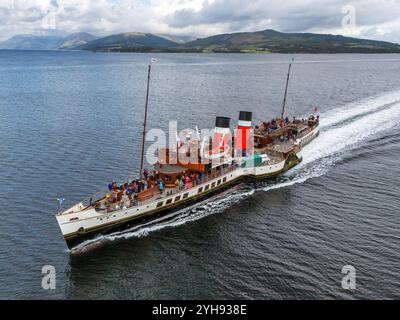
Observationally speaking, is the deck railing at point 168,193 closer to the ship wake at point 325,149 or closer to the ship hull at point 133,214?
the ship hull at point 133,214

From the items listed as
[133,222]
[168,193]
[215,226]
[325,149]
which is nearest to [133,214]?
[133,222]

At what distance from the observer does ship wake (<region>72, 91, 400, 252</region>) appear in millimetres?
44094

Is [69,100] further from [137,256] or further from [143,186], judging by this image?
[137,256]

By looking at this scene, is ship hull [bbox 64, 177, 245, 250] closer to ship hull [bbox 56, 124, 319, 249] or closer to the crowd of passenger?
ship hull [bbox 56, 124, 319, 249]

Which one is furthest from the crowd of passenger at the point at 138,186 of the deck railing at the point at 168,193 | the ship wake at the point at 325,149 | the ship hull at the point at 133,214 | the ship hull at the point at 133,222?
the ship wake at the point at 325,149

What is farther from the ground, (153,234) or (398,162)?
(398,162)

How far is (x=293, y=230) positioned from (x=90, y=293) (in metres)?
21.3

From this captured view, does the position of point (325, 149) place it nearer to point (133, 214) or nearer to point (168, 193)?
point (168, 193)

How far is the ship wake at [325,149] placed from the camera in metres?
44.1

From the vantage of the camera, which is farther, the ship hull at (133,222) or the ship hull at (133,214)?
the ship hull at (133,222)

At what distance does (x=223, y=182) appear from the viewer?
5206 centimetres

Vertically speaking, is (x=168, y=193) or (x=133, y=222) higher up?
(x=168, y=193)

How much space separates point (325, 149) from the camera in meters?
69.9
